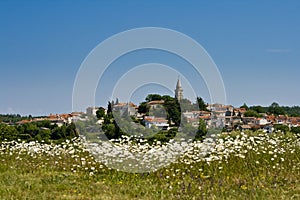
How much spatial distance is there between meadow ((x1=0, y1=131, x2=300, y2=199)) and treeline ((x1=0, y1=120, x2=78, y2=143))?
3601 mm

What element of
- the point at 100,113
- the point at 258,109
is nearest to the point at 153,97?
the point at 100,113

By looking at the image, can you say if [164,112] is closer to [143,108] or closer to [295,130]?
[143,108]

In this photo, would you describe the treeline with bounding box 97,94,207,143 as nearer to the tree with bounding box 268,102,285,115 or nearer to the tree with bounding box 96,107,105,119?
the tree with bounding box 96,107,105,119

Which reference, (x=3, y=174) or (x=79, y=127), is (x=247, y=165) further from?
(x=79, y=127)

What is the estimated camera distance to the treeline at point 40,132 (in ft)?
47.1

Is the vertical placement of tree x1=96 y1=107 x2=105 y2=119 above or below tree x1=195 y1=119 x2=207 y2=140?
above

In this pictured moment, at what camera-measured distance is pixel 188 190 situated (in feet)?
20.6

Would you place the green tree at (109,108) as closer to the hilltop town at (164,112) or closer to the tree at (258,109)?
the hilltop town at (164,112)

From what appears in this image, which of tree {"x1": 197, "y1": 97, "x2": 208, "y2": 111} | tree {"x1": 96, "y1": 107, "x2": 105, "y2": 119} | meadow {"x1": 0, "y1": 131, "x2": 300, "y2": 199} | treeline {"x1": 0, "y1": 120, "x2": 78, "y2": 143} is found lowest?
meadow {"x1": 0, "y1": 131, "x2": 300, "y2": 199}

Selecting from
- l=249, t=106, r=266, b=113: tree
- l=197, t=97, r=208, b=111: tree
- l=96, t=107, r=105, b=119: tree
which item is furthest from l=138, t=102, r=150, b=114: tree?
l=249, t=106, r=266, b=113: tree

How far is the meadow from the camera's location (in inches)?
245

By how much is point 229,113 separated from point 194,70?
5936 mm

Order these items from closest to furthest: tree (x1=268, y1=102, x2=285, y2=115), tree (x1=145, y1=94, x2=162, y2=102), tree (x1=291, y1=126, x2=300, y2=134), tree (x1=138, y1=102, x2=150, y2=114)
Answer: tree (x1=145, y1=94, x2=162, y2=102)
tree (x1=138, y1=102, x2=150, y2=114)
tree (x1=291, y1=126, x2=300, y2=134)
tree (x1=268, y1=102, x2=285, y2=115)

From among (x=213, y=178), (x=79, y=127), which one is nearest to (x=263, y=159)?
(x=213, y=178)
